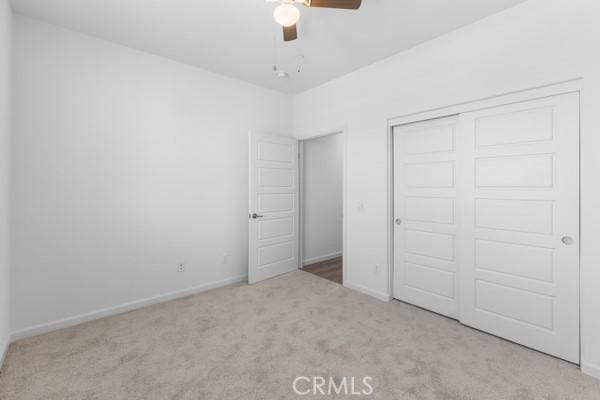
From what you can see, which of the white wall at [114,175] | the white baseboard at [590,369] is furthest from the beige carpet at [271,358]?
the white wall at [114,175]

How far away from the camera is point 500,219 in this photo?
91.4 inches

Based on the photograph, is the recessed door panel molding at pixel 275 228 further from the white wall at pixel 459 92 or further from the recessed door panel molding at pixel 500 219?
the recessed door panel molding at pixel 500 219

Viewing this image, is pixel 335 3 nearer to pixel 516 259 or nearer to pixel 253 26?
pixel 253 26

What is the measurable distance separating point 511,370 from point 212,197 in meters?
3.36

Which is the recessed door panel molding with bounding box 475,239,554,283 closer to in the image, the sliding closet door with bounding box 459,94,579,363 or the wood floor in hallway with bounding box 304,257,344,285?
the sliding closet door with bounding box 459,94,579,363

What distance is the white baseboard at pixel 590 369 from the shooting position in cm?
184

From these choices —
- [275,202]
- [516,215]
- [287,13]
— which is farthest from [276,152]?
[516,215]

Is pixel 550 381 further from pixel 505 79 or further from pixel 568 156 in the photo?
pixel 505 79

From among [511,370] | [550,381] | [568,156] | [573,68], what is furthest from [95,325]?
[573,68]

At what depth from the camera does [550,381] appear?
180 centimetres

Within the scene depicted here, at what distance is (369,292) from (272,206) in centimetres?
177

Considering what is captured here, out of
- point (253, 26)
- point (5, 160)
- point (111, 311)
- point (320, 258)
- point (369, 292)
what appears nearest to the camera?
point (5, 160)

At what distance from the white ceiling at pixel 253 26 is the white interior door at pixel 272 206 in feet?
3.85

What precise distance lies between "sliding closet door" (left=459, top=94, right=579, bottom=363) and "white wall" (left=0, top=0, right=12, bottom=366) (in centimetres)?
378
